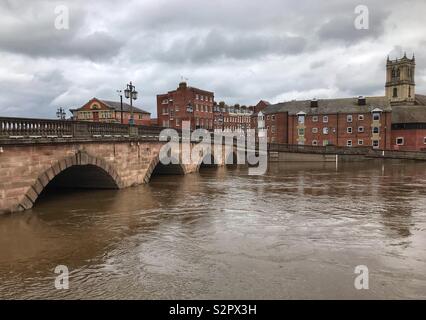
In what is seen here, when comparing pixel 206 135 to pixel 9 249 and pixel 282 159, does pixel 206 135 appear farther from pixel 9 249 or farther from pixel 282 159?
pixel 9 249

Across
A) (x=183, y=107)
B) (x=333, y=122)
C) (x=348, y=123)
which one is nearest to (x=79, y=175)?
(x=183, y=107)

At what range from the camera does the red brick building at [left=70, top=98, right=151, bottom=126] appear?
78.2 meters

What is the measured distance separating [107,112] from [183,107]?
66.2 feet

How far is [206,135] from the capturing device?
40.3m

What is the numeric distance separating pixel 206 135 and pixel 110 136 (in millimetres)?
18249

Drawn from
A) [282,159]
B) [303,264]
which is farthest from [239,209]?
[282,159]

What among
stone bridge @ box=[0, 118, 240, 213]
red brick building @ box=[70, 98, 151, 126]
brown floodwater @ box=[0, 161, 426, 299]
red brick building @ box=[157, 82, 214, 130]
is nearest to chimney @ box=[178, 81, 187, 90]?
red brick building @ box=[157, 82, 214, 130]

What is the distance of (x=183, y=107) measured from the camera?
69562mm

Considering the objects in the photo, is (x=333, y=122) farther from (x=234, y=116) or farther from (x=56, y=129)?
(x=56, y=129)

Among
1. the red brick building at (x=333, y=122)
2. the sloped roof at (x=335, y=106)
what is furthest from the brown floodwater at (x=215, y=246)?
the sloped roof at (x=335, y=106)

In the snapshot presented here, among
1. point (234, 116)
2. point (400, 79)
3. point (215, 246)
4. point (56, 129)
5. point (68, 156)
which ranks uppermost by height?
point (400, 79)

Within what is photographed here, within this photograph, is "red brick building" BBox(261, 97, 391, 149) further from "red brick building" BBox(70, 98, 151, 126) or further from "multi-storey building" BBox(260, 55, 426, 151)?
"red brick building" BBox(70, 98, 151, 126)

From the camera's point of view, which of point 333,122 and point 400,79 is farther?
point 400,79
